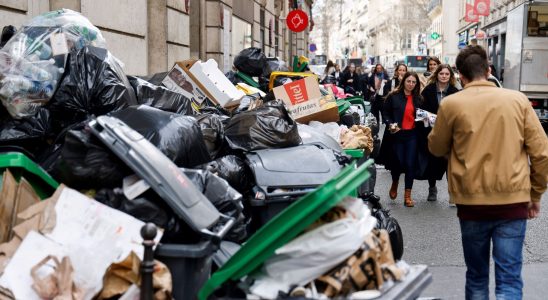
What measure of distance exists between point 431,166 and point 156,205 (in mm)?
5635

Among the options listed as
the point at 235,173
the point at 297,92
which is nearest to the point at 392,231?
the point at 235,173

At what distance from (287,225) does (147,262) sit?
658mm

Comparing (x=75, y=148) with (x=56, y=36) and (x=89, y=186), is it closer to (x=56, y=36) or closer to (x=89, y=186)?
(x=89, y=186)

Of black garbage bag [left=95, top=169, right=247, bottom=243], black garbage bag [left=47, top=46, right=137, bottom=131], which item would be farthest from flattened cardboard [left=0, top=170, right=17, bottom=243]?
black garbage bag [left=47, top=46, right=137, bottom=131]

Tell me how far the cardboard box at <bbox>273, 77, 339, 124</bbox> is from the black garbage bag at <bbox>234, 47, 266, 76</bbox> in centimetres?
353

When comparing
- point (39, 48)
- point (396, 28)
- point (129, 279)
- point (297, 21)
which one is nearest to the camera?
point (129, 279)

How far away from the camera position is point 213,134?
510cm

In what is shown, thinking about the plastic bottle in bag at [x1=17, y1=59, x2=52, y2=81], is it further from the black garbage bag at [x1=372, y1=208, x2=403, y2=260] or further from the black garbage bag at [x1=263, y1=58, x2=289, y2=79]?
the black garbage bag at [x1=263, y1=58, x2=289, y2=79]

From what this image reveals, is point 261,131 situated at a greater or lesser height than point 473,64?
lesser

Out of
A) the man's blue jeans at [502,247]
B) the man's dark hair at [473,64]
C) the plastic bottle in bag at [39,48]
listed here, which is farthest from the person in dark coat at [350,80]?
the man's blue jeans at [502,247]

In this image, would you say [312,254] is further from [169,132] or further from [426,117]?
[426,117]

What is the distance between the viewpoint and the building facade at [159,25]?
26.2 feet

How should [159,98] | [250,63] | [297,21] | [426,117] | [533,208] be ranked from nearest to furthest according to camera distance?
[533,208] < [159,98] < [426,117] < [250,63] < [297,21]

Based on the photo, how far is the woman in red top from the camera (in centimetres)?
838
